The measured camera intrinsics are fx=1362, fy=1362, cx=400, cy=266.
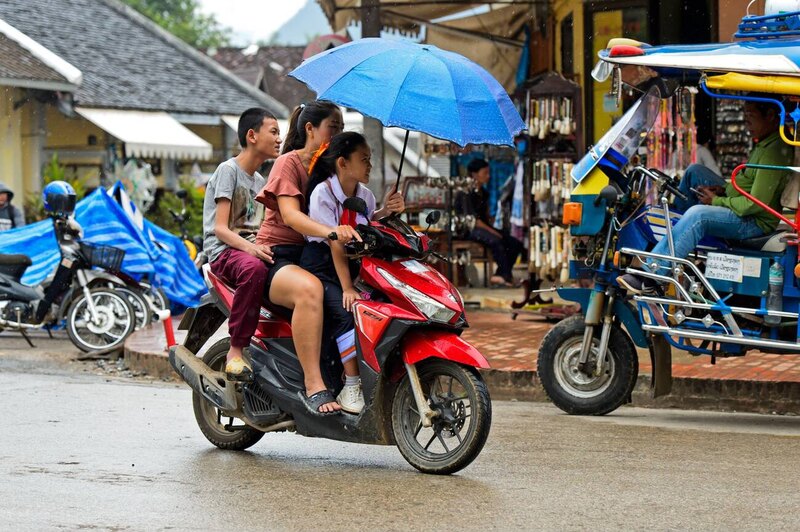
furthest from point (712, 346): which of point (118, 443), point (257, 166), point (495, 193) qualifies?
point (495, 193)

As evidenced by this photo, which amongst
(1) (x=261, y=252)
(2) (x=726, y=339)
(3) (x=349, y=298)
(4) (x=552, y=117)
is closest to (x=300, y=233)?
(1) (x=261, y=252)

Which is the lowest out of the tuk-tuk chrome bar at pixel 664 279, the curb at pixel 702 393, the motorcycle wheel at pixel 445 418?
the curb at pixel 702 393

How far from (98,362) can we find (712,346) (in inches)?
241

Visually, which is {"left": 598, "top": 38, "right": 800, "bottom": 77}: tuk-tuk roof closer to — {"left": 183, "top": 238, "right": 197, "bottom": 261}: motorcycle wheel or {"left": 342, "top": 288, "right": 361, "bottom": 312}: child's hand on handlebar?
{"left": 342, "top": 288, "right": 361, "bottom": 312}: child's hand on handlebar

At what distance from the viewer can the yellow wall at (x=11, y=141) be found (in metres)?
23.7

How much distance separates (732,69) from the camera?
8.30 meters

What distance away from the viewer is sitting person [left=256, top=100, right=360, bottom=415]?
6.75 meters

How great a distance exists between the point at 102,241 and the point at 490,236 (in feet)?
17.2

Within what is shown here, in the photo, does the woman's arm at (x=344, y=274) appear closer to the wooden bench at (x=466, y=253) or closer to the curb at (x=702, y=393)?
the curb at (x=702, y=393)

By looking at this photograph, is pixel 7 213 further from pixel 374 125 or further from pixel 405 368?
pixel 405 368

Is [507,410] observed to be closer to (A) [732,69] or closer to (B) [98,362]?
(A) [732,69]

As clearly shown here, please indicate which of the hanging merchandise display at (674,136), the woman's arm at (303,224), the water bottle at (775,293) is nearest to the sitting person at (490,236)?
the hanging merchandise display at (674,136)

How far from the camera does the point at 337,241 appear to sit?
6.66 metres

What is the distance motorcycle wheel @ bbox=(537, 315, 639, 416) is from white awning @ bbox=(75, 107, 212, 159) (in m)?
17.9
